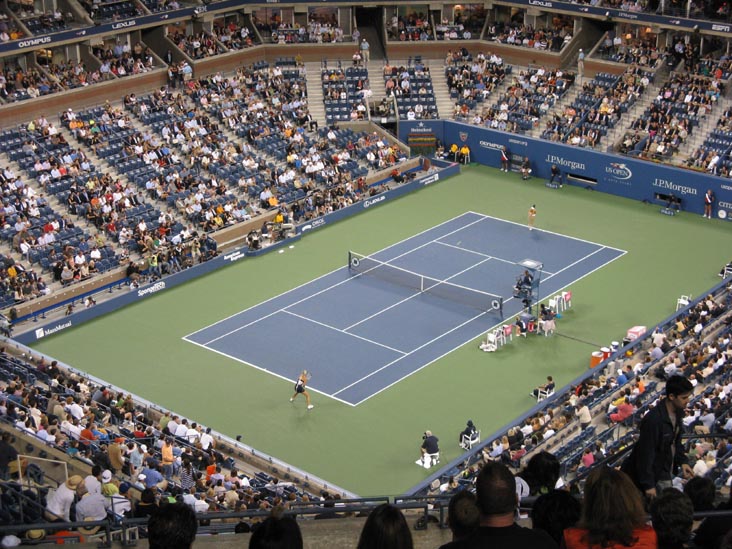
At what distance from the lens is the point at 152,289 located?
44.2 metres

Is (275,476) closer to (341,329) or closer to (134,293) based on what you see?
(341,329)

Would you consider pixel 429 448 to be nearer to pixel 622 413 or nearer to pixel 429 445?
pixel 429 445

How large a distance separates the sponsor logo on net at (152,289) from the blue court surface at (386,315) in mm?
3701

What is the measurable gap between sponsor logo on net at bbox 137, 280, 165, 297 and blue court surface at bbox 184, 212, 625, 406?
3701 mm

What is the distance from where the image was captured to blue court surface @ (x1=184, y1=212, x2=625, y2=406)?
3884cm

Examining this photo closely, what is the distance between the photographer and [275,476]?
31875 millimetres

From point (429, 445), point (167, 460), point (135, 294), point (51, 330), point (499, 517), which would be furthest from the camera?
point (135, 294)

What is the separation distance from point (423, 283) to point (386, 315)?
119 inches

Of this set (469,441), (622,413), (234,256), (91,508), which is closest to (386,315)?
(234,256)

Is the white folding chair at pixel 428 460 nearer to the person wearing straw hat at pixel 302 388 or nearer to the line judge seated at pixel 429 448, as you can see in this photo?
the line judge seated at pixel 429 448

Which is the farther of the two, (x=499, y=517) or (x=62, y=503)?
(x=62, y=503)

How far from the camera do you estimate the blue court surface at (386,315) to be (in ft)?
127

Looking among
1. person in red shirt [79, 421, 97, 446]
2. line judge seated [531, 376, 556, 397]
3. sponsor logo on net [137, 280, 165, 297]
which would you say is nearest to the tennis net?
line judge seated [531, 376, 556, 397]

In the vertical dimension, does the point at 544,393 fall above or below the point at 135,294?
below
